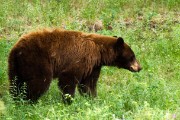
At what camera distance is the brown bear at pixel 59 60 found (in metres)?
8.68

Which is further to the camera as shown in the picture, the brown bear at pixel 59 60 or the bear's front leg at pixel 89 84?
the bear's front leg at pixel 89 84

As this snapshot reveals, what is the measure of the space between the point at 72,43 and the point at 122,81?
1873 millimetres

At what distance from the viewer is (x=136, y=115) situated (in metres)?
6.70

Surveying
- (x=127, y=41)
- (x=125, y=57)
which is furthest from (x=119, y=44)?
(x=127, y=41)

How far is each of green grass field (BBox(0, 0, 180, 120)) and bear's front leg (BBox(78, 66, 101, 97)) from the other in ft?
0.48

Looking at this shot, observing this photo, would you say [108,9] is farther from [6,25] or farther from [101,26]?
[6,25]

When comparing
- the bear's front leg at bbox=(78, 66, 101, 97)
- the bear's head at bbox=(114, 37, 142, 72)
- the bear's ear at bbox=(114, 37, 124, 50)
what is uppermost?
the bear's ear at bbox=(114, 37, 124, 50)

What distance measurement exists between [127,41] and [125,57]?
2417mm

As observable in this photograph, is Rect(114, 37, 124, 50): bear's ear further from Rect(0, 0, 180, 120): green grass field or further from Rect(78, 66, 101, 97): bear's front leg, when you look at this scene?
Rect(0, 0, 180, 120): green grass field

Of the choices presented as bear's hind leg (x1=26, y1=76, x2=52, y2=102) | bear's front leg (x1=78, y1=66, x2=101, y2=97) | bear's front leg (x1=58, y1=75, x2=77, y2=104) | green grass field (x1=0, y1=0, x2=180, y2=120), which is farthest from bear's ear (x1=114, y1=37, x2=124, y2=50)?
bear's hind leg (x1=26, y1=76, x2=52, y2=102)

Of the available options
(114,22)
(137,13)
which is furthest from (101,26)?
(137,13)

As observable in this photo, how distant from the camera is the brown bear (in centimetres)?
868

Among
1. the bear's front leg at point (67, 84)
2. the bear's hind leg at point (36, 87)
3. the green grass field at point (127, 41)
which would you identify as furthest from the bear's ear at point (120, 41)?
the bear's hind leg at point (36, 87)

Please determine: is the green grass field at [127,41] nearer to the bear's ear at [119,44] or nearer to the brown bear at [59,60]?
the brown bear at [59,60]
